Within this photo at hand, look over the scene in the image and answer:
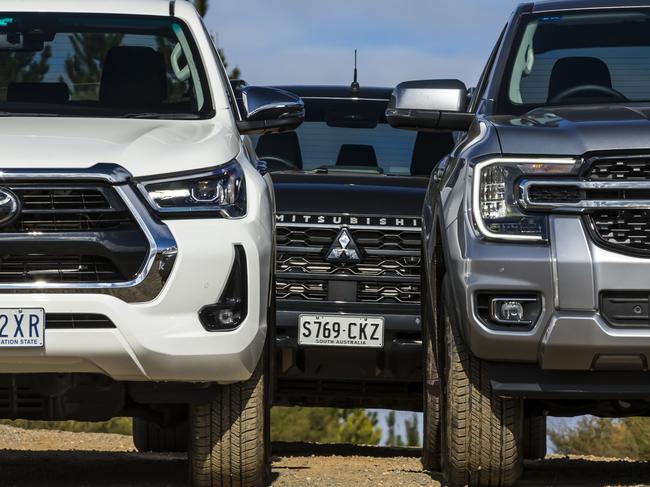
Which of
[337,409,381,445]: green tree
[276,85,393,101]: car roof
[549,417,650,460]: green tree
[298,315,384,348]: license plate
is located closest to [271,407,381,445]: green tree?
[337,409,381,445]: green tree

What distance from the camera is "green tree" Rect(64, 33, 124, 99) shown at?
7668 mm

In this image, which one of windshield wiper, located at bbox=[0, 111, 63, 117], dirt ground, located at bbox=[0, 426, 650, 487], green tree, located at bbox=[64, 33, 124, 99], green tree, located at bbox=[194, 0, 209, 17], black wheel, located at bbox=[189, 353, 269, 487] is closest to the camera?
black wheel, located at bbox=[189, 353, 269, 487]

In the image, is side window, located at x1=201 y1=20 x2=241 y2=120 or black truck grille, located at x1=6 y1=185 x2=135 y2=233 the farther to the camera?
side window, located at x1=201 y1=20 x2=241 y2=120

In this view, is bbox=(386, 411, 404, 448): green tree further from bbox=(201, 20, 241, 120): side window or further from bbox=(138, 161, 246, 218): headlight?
bbox=(138, 161, 246, 218): headlight

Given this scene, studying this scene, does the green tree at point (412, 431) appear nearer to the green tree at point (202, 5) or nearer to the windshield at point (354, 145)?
the green tree at point (202, 5)

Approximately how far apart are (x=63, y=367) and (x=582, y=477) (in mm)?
2587

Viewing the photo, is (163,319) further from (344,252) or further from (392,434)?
(392,434)

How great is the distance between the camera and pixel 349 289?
9.11 meters

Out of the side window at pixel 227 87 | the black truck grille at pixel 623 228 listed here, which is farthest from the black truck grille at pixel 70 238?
the black truck grille at pixel 623 228

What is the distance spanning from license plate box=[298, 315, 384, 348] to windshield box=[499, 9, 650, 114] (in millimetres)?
1912

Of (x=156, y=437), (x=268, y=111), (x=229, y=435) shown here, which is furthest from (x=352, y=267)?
(x=229, y=435)

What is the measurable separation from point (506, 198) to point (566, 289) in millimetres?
399

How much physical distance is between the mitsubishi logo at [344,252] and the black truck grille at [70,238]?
10.2 feet

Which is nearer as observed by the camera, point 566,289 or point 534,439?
point 566,289
